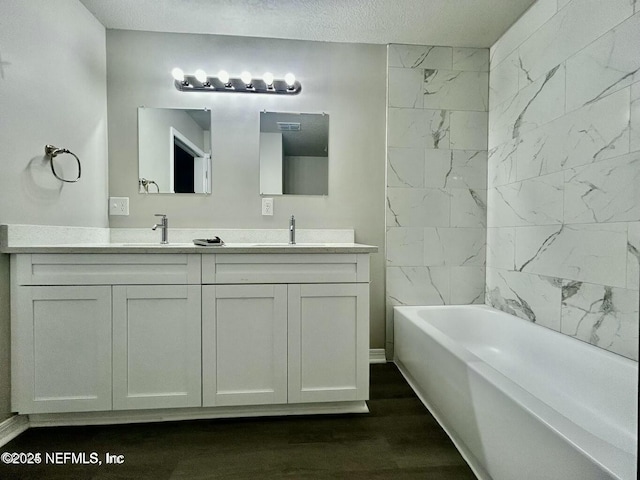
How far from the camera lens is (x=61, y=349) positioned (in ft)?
4.76

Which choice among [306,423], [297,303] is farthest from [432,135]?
[306,423]

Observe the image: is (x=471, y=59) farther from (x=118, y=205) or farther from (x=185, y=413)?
(x=185, y=413)

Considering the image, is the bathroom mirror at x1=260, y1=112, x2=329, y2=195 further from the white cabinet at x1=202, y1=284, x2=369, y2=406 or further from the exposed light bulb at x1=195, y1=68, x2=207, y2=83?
the white cabinet at x1=202, y1=284, x2=369, y2=406

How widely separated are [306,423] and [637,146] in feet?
6.27

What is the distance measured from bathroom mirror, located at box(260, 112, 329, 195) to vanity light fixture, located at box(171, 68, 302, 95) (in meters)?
0.17

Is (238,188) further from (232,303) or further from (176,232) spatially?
(232,303)

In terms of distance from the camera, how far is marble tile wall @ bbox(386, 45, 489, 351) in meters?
2.27

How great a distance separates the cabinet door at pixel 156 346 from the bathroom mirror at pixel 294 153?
1.00 meters

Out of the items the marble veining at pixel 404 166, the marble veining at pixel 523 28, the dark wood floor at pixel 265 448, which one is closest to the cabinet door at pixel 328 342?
the dark wood floor at pixel 265 448

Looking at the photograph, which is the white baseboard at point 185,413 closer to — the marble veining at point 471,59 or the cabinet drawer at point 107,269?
the cabinet drawer at point 107,269

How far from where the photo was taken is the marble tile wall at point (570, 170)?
1.33 m

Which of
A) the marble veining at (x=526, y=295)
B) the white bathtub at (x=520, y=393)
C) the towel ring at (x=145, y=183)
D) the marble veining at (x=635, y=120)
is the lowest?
the white bathtub at (x=520, y=393)

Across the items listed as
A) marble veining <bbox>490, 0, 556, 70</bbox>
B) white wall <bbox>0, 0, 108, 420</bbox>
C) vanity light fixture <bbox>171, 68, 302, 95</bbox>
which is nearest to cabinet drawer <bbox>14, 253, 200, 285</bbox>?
white wall <bbox>0, 0, 108, 420</bbox>

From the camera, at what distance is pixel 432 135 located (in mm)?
2279
